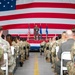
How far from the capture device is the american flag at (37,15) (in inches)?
1044

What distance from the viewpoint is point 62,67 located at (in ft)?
24.3

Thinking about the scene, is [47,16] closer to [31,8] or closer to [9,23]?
[31,8]

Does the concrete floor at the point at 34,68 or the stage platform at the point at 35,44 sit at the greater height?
the concrete floor at the point at 34,68

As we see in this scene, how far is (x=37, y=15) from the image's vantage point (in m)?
26.8

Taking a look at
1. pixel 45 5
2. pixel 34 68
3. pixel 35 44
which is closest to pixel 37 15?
pixel 45 5

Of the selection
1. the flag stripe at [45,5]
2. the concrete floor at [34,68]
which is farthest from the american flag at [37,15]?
the concrete floor at [34,68]

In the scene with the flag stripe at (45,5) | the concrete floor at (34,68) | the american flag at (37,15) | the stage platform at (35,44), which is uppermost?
the concrete floor at (34,68)

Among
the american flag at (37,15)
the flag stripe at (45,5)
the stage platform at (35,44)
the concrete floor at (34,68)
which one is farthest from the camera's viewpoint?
the flag stripe at (45,5)

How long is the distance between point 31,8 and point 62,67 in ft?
64.7

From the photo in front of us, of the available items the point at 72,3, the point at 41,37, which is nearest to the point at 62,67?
the point at 41,37

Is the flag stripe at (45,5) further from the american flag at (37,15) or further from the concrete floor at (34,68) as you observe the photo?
the concrete floor at (34,68)

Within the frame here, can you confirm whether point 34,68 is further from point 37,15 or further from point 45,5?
point 45,5

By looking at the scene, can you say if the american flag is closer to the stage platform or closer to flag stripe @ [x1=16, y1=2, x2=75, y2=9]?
flag stripe @ [x1=16, y1=2, x2=75, y2=9]

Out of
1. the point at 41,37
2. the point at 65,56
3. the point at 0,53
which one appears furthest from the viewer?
the point at 41,37
